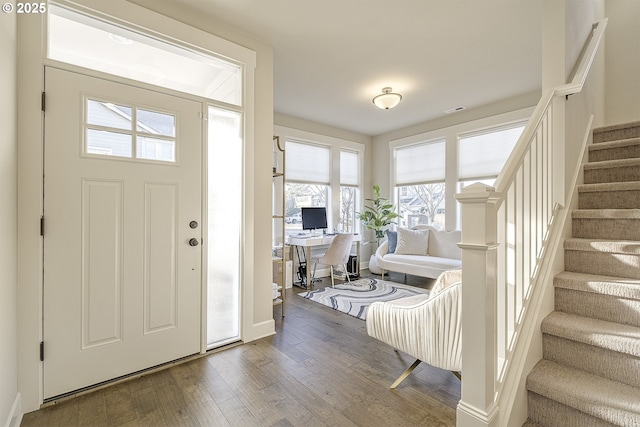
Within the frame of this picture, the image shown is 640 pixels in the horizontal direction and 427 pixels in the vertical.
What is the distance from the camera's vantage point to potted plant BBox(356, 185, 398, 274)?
545 centimetres

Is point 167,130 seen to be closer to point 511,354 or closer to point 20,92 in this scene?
point 20,92

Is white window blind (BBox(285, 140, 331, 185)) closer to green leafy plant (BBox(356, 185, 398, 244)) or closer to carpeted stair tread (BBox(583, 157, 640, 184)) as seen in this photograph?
green leafy plant (BBox(356, 185, 398, 244))

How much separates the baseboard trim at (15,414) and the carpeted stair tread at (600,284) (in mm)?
3014

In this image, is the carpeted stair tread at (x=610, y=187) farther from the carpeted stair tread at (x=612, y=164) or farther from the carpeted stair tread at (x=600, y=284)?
the carpeted stair tread at (x=600, y=284)

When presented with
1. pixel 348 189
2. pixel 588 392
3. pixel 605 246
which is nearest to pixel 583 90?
pixel 605 246

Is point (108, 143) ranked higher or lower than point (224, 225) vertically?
higher

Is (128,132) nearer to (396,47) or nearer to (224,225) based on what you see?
(224,225)

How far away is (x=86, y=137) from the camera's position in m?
1.93

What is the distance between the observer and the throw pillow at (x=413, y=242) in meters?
4.70

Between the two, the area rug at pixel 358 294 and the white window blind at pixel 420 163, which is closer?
the area rug at pixel 358 294

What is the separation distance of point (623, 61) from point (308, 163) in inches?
159

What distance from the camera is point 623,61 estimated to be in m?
2.93

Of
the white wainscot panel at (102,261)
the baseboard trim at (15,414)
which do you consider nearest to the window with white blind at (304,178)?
the white wainscot panel at (102,261)

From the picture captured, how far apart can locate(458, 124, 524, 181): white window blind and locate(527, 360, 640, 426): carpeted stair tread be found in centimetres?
360
